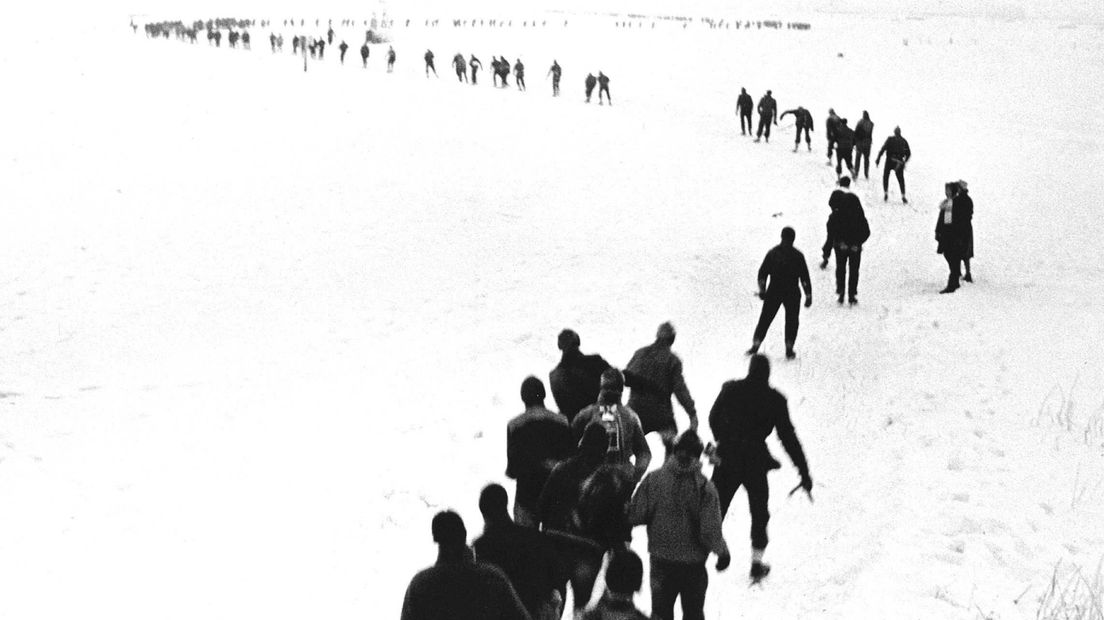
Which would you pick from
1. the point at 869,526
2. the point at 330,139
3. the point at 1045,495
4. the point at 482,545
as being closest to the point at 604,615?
the point at 482,545

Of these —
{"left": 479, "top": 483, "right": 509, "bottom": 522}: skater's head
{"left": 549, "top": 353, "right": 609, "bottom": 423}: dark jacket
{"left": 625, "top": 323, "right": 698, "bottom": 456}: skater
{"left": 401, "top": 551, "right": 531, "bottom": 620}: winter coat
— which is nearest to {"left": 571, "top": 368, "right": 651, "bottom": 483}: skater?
{"left": 549, "top": 353, "right": 609, "bottom": 423}: dark jacket

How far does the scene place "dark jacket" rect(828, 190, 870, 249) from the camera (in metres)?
12.4

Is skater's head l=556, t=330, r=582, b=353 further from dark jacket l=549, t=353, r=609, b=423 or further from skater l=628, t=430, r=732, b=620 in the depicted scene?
skater l=628, t=430, r=732, b=620

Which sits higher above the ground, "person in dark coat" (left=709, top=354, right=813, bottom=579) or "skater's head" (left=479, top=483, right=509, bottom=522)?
"skater's head" (left=479, top=483, right=509, bottom=522)

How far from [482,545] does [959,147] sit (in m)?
29.1

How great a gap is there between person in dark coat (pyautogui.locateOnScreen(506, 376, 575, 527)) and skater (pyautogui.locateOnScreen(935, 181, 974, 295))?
9.39 m

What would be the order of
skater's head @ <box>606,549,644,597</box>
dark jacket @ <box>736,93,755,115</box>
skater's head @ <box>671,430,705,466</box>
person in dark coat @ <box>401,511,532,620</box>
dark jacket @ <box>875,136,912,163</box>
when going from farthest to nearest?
1. dark jacket @ <box>736,93,755,115</box>
2. dark jacket @ <box>875,136,912,163</box>
3. skater's head @ <box>671,430,705,466</box>
4. person in dark coat @ <box>401,511,532,620</box>
5. skater's head @ <box>606,549,644,597</box>

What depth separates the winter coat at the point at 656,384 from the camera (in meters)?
7.06

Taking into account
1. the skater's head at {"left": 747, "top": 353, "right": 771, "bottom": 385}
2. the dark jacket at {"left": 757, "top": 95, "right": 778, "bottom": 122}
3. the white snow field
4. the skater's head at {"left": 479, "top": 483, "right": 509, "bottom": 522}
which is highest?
the dark jacket at {"left": 757, "top": 95, "right": 778, "bottom": 122}

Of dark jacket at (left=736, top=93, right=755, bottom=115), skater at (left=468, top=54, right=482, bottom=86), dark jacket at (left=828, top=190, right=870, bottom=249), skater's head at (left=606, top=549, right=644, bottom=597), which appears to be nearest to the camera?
skater's head at (left=606, top=549, right=644, bottom=597)

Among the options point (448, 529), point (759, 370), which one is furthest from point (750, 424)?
point (448, 529)

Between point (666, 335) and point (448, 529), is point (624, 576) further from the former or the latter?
point (666, 335)

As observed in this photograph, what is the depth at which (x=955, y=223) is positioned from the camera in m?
13.2

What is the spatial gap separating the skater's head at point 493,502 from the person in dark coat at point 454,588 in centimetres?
51
